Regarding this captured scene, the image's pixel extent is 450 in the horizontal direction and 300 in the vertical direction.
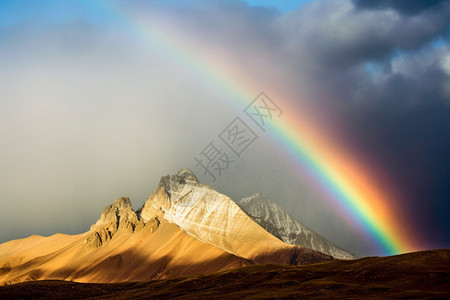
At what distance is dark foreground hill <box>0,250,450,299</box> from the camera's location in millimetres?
119312

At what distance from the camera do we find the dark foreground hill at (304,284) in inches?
4697

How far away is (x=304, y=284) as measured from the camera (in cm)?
13712

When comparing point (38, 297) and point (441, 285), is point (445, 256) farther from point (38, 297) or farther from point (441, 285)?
point (38, 297)

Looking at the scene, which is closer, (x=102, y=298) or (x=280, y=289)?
(x=280, y=289)

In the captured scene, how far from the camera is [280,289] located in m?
133

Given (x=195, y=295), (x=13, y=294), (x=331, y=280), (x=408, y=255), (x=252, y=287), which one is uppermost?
(x=408, y=255)

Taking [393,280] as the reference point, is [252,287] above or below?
below

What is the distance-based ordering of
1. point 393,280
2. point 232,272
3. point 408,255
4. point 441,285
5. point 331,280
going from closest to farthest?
1. point 441,285
2. point 393,280
3. point 331,280
4. point 408,255
5. point 232,272

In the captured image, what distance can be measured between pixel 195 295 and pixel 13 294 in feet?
178

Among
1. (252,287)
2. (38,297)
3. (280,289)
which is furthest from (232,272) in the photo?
(38,297)

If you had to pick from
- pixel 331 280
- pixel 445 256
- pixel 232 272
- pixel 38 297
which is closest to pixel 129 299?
pixel 38 297

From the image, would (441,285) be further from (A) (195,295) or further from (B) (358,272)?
(A) (195,295)

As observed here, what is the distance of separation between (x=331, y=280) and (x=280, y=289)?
16288 mm

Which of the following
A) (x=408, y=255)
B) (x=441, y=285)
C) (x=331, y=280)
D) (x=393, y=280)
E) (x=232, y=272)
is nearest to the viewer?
(x=441, y=285)
